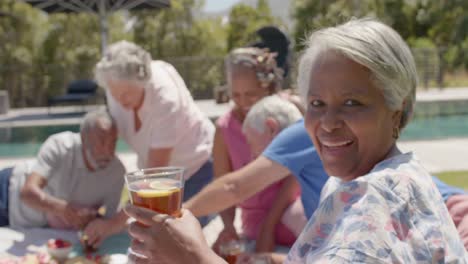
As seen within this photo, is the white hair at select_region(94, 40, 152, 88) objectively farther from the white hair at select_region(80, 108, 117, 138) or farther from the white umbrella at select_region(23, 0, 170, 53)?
the white umbrella at select_region(23, 0, 170, 53)

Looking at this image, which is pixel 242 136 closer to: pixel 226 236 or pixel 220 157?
pixel 220 157

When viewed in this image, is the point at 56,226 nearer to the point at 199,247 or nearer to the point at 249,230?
the point at 249,230

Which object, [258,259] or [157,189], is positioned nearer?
[157,189]

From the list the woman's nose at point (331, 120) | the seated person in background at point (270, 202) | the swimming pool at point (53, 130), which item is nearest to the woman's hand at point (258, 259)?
the seated person in background at point (270, 202)

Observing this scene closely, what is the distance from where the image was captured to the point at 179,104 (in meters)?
3.75

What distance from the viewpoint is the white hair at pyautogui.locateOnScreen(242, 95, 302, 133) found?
2762 mm

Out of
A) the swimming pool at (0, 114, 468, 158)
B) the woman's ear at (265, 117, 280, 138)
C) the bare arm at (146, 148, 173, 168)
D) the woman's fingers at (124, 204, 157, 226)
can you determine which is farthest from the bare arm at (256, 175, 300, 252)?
the swimming pool at (0, 114, 468, 158)

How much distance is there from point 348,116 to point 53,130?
15302 mm

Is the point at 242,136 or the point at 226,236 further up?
the point at 242,136

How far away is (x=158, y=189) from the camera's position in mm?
1418

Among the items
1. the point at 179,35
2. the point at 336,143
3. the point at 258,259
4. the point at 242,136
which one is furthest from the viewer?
the point at 179,35

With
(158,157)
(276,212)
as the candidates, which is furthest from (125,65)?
(276,212)

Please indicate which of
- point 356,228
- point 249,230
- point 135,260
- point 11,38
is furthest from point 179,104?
point 11,38

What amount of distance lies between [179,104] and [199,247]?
8.05ft
